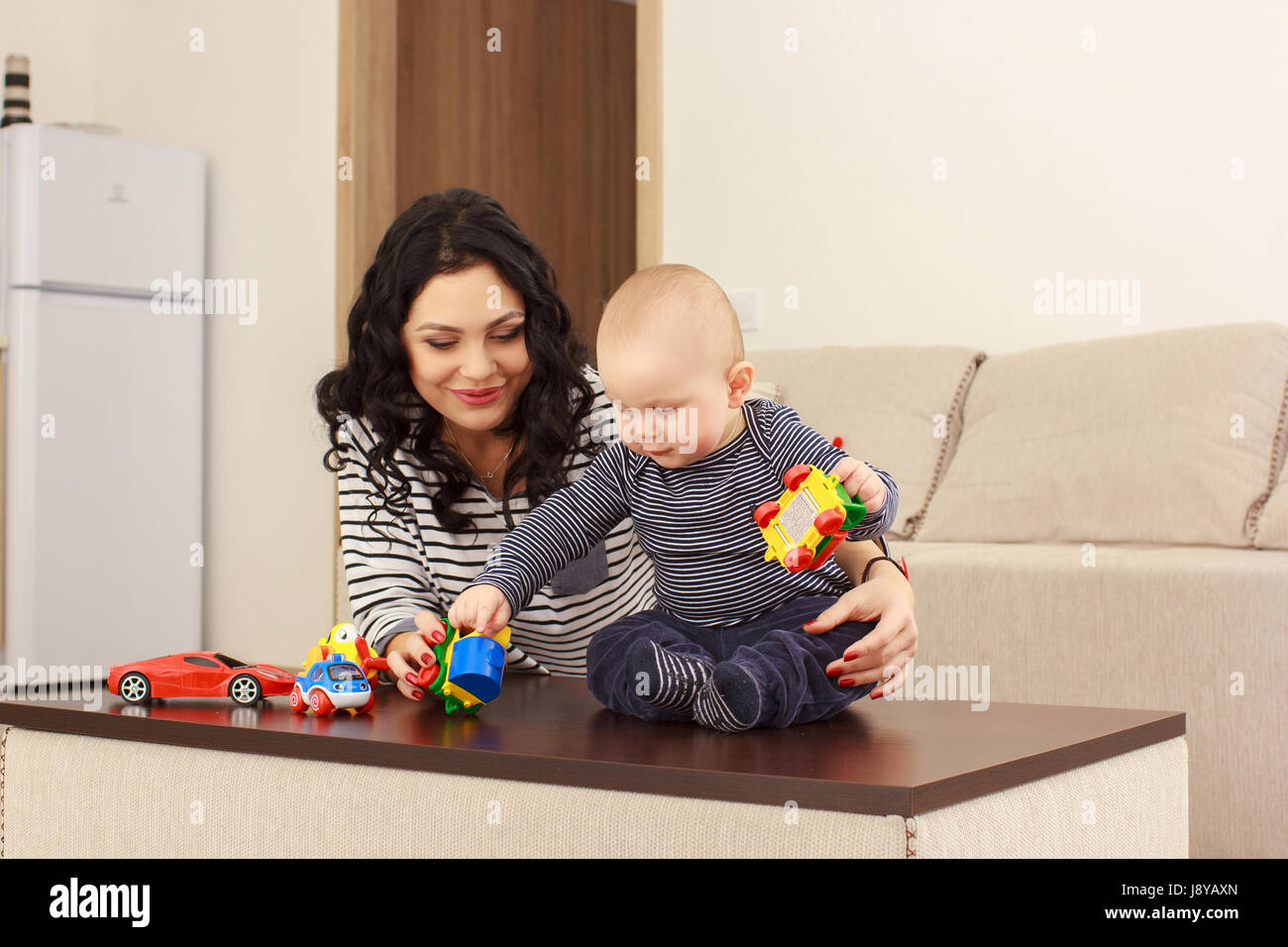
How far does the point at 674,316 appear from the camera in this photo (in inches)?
38.6

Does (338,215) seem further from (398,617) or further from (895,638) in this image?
(895,638)

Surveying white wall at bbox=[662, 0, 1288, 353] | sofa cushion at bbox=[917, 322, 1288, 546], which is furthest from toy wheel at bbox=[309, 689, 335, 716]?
white wall at bbox=[662, 0, 1288, 353]

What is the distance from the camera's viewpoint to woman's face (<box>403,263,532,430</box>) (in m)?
1.28

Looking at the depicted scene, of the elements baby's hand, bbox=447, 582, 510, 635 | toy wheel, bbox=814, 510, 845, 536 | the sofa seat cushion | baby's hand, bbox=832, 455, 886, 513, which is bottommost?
the sofa seat cushion

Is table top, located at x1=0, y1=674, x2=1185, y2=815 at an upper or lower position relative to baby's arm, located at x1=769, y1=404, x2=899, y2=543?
lower

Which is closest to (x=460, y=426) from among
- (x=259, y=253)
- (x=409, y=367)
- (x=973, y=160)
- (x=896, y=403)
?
(x=409, y=367)

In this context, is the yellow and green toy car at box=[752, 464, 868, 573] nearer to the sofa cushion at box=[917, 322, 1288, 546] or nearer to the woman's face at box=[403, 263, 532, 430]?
the woman's face at box=[403, 263, 532, 430]

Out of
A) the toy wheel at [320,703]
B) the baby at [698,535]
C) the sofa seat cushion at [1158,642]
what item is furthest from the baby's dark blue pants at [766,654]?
the sofa seat cushion at [1158,642]

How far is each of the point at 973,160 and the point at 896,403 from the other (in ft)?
2.08

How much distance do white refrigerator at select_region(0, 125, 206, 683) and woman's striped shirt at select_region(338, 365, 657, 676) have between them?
8.78 ft

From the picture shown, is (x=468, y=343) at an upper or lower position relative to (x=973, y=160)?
lower

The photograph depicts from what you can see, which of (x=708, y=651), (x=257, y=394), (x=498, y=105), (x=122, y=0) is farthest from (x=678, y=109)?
(x=708, y=651)

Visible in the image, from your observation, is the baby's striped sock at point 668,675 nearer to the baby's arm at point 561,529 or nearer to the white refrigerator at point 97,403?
the baby's arm at point 561,529

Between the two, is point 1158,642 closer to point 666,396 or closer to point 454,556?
point 454,556
